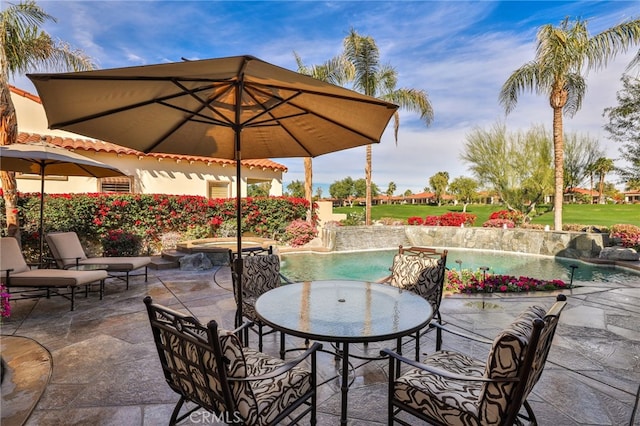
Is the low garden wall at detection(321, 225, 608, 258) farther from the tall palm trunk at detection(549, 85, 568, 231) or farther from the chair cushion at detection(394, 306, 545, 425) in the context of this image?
the chair cushion at detection(394, 306, 545, 425)

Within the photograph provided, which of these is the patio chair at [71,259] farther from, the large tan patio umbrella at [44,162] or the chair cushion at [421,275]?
the chair cushion at [421,275]

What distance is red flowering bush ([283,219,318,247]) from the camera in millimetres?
12414

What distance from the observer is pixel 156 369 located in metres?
2.94

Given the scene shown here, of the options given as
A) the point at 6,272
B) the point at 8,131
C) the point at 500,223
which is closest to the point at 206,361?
the point at 6,272

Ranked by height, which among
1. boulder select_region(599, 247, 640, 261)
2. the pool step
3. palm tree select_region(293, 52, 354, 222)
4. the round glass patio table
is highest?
palm tree select_region(293, 52, 354, 222)

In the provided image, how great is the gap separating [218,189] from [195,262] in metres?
5.80

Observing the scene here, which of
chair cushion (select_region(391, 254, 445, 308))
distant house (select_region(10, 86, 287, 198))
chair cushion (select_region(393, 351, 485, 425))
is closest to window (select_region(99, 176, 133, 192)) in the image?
distant house (select_region(10, 86, 287, 198))

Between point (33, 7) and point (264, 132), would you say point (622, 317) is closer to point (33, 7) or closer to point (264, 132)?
point (264, 132)

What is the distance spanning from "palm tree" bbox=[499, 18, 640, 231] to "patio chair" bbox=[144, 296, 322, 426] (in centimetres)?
1367

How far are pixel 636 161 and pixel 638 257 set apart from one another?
293 centimetres

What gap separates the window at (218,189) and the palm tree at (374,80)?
6.36 m

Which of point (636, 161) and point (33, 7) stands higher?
point (33, 7)

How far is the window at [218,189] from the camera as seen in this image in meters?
Answer: 12.8

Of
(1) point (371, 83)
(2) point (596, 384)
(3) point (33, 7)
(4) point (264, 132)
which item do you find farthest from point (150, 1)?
(2) point (596, 384)
